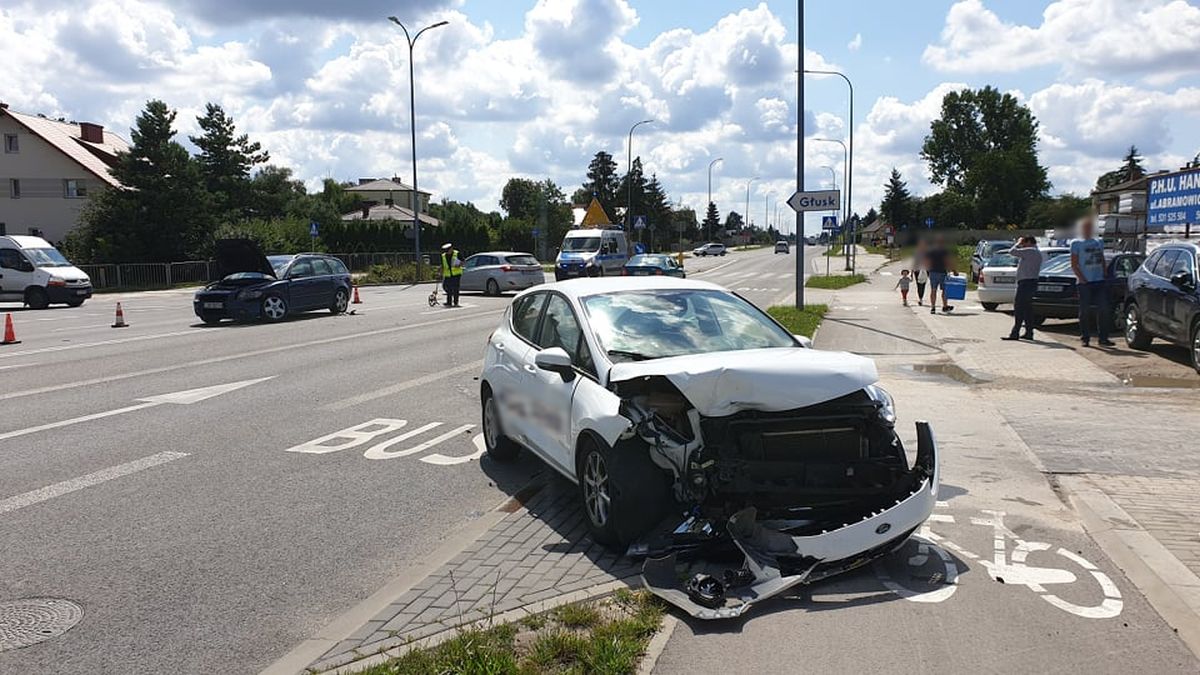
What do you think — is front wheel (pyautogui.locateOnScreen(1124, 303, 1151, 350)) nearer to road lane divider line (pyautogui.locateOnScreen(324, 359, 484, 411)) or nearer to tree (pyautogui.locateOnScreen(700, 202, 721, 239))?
road lane divider line (pyautogui.locateOnScreen(324, 359, 484, 411))

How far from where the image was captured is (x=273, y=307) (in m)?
21.2

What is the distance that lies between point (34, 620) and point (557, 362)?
303cm

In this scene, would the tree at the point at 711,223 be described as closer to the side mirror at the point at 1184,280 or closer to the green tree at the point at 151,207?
the green tree at the point at 151,207

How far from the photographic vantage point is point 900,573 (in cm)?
483

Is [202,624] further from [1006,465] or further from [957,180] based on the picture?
[957,180]

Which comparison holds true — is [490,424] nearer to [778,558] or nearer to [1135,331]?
[778,558]

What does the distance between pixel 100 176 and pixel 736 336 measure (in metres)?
62.7

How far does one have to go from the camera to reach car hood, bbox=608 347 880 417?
15.6 feet

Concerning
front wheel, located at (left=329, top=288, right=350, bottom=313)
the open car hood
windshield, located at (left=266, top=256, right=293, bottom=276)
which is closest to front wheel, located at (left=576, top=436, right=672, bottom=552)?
windshield, located at (left=266, top=256, right=293, bottom=276)

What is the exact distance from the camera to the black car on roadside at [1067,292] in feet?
55.5

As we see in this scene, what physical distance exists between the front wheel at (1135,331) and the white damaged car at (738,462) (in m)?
11.0

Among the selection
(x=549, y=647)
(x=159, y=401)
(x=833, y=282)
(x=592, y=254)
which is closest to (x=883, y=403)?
(x=549, y=647)

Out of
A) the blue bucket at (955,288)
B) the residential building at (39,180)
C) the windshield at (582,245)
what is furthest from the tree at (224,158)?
the blue bucket at (955,288)

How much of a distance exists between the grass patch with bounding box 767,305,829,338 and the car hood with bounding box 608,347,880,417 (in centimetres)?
1056
